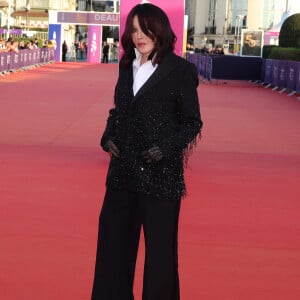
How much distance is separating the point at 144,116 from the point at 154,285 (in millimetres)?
781

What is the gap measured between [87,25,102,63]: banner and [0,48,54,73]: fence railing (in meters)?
4.88


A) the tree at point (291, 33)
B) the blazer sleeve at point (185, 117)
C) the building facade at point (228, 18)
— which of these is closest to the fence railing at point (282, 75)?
the tree at point (291, 33)

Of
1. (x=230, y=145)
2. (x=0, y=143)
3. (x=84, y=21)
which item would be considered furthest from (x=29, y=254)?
(x=84, y=21)

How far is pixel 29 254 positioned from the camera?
5879 mm

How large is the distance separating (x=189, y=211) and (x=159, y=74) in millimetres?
3912

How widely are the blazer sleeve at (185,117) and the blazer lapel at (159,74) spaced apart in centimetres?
7

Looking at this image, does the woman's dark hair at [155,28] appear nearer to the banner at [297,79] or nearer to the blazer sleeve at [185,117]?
the blazer sleeve at [185,117]

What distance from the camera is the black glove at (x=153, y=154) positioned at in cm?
Result: 379

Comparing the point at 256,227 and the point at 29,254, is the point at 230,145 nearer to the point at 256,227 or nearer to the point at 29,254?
the point at 256,227

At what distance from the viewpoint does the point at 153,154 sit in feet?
12.4

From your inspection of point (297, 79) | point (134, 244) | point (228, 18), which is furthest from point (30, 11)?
point (134, 244)

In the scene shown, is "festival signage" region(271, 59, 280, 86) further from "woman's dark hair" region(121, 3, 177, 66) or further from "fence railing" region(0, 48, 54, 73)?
"woman's dark hair" region(121, 3, 177, 66)

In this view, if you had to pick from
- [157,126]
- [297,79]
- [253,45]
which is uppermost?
[157,126]

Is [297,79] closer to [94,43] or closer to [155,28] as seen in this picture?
[155,28]
